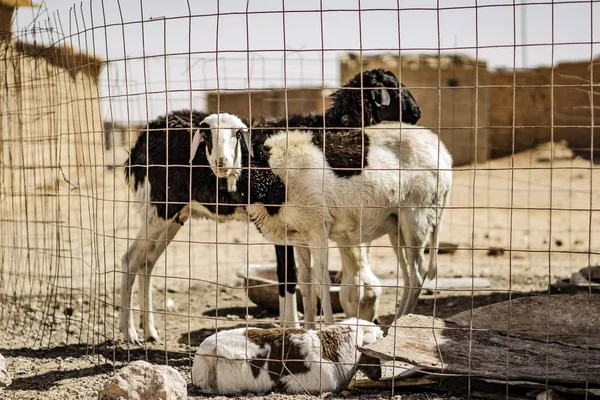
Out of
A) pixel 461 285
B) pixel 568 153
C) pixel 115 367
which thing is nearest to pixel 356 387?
pixel 115 367

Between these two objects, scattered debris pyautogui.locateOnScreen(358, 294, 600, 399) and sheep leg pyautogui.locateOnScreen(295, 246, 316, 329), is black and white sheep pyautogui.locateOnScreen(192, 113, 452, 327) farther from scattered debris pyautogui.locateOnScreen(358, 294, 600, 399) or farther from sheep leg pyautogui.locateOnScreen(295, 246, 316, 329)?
scattered debris pyautogui.locateOnScreen(358, 294, 600, 399)

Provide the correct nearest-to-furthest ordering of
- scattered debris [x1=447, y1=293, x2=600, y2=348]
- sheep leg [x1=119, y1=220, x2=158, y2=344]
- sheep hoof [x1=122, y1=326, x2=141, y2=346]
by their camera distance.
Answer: scattered debris [x1=447, y1=293, x2=600, y2=348] < sheep leg [x1=119, y1=220, x2=158, y2=344] < sheep hoof [x1=122, y1=326, x2=141, y2=346]

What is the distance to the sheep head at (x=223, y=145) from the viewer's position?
22.8 feet

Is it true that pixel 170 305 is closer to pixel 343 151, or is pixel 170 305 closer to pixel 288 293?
pixel 288 293

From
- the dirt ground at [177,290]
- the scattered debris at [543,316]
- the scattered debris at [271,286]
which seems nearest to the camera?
the dirt ground at [177,290]

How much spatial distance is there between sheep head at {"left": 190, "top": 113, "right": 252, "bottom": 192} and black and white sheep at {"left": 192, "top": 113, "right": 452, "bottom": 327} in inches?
0.5

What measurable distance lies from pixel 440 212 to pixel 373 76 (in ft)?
5.30

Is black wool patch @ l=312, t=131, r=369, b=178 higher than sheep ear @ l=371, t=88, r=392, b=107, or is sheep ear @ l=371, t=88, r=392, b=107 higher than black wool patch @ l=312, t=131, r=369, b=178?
sheep ear @ l=371, t=88, r=392, b=107

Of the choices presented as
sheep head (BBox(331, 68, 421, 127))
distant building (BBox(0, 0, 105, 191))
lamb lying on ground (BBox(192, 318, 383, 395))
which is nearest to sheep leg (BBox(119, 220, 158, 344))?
distant building (BBox(0, 0, 105, 191))

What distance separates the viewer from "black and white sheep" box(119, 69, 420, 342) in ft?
26.1

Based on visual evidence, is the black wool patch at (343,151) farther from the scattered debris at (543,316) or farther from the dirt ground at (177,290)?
the scattered debris at (543,316)

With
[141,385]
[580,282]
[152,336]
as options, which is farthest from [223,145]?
[580,282]

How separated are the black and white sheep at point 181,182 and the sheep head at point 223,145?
1.47ft

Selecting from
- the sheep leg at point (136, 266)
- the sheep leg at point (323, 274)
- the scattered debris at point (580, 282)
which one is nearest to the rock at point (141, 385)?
the sheep leg at point (323, 274)
